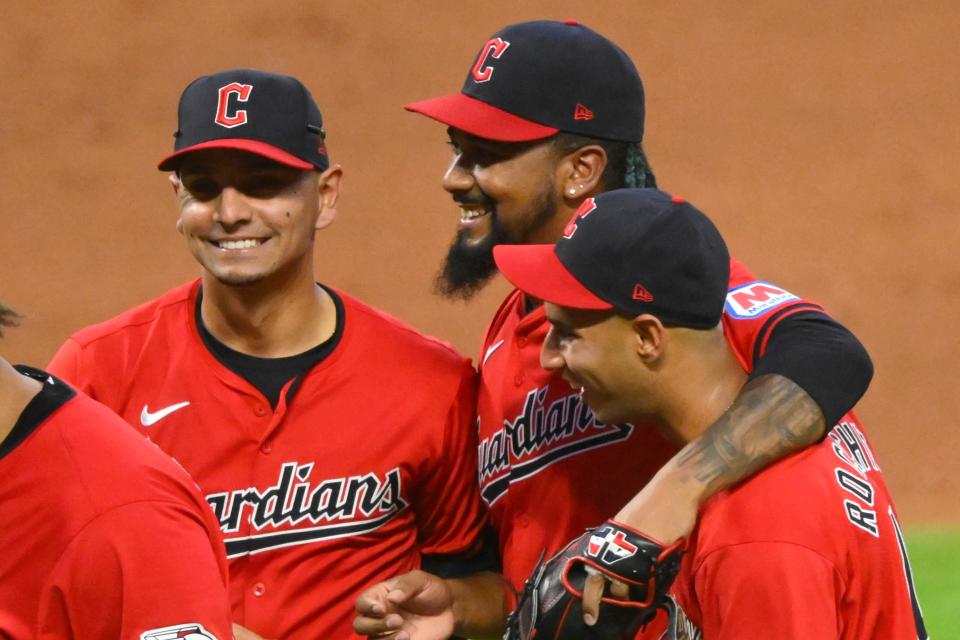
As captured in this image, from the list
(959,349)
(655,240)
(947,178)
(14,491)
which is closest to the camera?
(14,491)

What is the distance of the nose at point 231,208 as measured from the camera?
3.24m

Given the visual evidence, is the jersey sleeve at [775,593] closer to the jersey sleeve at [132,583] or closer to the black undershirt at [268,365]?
the jersey sleeve at [132,583]

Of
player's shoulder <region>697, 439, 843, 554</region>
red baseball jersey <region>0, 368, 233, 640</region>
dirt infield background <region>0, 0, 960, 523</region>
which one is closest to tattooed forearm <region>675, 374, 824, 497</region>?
player's shoulder <region>697, 439, 843, 554</region>

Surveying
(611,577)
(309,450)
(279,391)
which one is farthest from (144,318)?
(611,577)

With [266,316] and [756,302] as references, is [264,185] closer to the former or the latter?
[266,316]

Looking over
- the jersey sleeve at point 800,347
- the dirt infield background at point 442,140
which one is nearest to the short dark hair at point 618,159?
the jersey sleeve at point 800,347

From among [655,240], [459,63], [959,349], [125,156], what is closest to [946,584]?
[959,349]

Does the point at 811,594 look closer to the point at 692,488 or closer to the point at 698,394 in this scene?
the point at 692,488

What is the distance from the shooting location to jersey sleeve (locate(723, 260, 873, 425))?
2.71 m

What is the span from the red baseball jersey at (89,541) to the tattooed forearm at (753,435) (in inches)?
34.0

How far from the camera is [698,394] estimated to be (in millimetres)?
2715

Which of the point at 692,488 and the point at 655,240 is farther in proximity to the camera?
the point at 655,240

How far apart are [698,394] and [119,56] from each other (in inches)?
303

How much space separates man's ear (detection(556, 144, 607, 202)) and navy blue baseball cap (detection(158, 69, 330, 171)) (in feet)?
1.80
